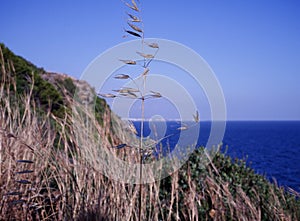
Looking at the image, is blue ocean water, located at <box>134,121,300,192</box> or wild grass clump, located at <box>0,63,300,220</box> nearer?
wild grass clump, located at <box>0,63,300,220</box>

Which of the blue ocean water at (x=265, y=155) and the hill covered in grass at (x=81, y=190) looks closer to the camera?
the hill covered in grass at (x=81, y=190)

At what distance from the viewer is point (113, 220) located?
192cm

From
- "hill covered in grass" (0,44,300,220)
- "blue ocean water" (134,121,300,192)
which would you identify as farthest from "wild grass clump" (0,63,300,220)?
"blue ocean water" (134,121,300,192)

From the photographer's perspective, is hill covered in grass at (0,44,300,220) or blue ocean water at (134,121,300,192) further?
blue ocean water at (134,121,300,192)

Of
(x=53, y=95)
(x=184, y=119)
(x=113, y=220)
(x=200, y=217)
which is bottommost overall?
(x=200, y=217)

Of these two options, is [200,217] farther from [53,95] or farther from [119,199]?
[53,95]

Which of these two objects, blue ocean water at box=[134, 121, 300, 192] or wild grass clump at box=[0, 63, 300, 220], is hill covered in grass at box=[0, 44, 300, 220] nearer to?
wild grass clump at box=[0, 63, 300, 220]

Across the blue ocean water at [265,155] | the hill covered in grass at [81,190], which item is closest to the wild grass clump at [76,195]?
the hill covered in grass at [81,190]

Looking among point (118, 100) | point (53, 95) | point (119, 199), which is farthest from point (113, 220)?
point (53, 95)

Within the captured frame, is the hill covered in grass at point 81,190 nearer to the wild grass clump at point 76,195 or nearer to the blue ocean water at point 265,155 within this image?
the wild grass clump at point 76,195

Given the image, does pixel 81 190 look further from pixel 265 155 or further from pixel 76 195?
pixel 265 155

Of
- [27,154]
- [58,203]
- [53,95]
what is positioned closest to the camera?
[58,203]

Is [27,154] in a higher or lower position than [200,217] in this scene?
higher

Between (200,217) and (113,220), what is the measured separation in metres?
1.00
